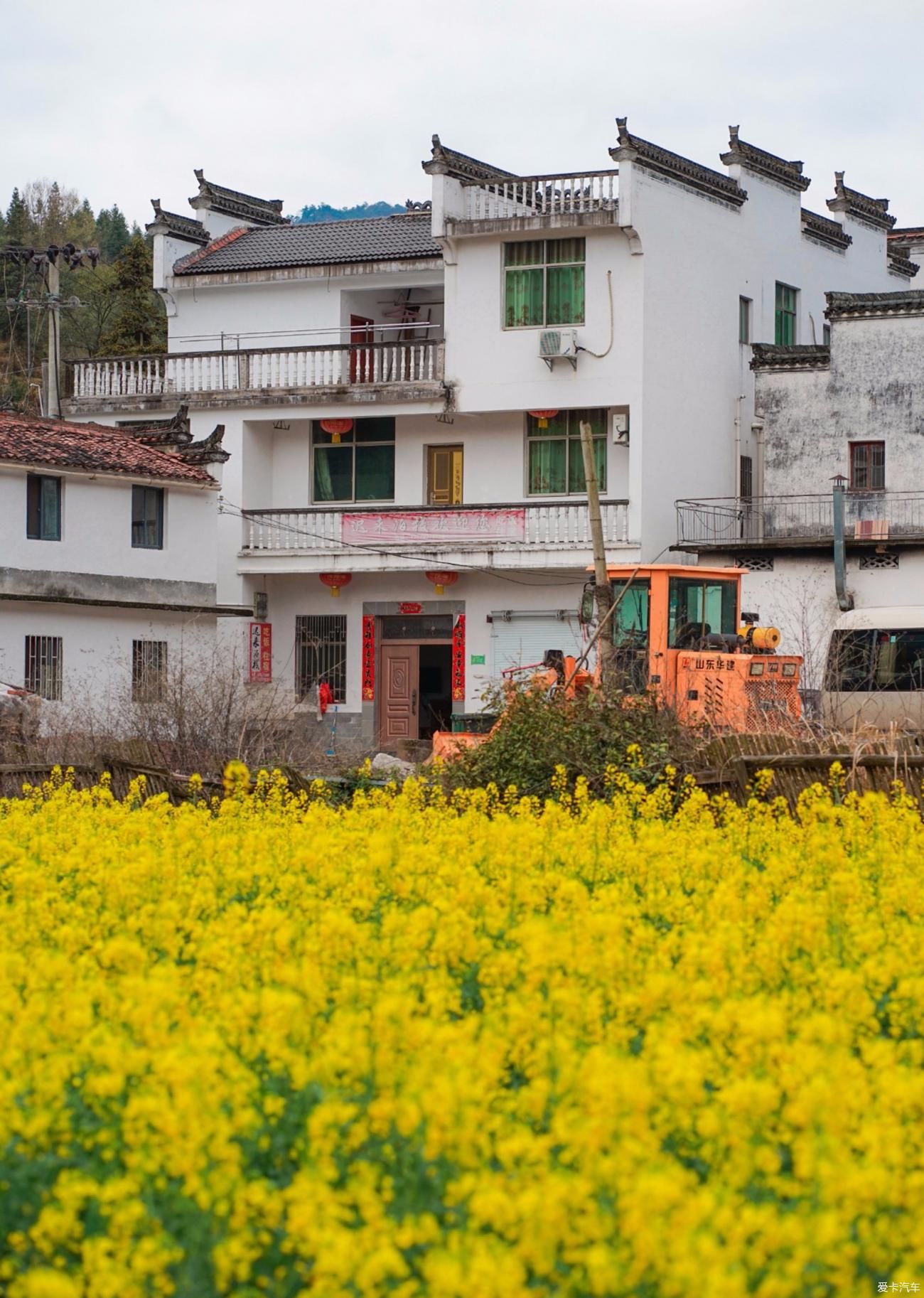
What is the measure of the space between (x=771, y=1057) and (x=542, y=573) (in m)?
29.3

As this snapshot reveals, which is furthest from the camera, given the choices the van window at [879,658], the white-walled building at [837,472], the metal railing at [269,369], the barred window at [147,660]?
the metal railing at [269,369]

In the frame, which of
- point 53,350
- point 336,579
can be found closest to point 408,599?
point 336,579

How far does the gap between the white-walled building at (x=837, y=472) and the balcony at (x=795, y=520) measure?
18 millimetres

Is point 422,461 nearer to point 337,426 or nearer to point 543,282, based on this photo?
point 337,426

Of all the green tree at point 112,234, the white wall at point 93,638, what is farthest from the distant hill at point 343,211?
the white wall at point 93,638

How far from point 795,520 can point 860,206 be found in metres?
11.2

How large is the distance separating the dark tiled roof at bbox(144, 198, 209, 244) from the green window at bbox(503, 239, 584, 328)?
847cm

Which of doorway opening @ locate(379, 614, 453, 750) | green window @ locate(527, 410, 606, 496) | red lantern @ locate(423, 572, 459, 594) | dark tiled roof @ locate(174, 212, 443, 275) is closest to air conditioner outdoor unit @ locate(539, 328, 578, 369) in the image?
green window @ locate(527, 410, 606, 496)

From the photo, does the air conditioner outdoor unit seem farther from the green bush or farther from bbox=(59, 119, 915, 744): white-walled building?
the green bush

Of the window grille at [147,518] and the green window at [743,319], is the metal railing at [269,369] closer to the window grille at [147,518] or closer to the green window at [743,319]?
the window grille at [147,518]

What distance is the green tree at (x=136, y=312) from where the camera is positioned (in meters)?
54.9

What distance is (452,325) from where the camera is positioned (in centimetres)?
3550

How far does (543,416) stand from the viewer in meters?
35.4

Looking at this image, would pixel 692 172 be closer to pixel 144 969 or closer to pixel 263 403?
pixel 263 403
